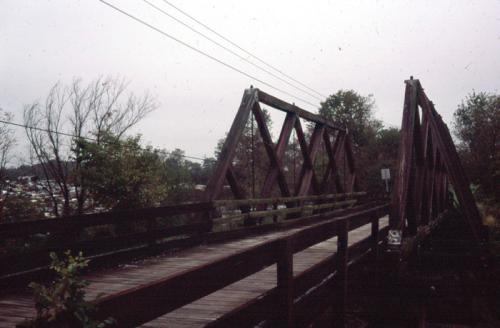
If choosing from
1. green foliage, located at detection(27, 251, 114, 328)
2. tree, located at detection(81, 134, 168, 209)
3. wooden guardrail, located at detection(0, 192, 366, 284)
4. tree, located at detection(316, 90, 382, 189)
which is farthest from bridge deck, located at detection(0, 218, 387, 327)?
tree, located at detection(316, 90, 382, 189)

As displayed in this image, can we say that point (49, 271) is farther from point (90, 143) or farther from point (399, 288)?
point (90, 143)

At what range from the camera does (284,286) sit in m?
3.99

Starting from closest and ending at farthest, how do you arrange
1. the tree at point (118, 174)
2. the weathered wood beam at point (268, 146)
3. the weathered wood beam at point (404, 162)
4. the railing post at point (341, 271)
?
1. the railing post at point (341, 271)
2. the weathered wood beam at point (404, 162)
3. the weathered wood beam at point (268, 146)
4. the tree at point (118, 174)

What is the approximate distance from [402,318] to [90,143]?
2627cm

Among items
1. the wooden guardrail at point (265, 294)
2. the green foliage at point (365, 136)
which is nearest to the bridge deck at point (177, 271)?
the wooden guardrail at point (265, 294)

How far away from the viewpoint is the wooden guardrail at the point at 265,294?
2.17m

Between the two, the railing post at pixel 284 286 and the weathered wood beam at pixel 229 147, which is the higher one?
the weathered wood beam at pixel 229 147

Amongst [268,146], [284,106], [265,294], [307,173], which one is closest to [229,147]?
[268,146]

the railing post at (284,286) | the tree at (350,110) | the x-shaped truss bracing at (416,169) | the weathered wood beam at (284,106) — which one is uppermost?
the tree at (350,110)

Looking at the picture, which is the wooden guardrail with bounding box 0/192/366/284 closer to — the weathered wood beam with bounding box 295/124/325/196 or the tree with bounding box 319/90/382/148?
the weathered wood beam with bounding box 295/124/325/196

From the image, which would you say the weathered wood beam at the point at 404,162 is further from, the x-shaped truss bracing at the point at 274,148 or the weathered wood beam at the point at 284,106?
the weathered wood beam at the point at 284,106

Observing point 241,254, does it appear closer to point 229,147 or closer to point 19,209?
point 229,147

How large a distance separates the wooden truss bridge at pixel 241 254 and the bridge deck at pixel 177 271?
1 cm

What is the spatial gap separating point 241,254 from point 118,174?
92.5 feet
